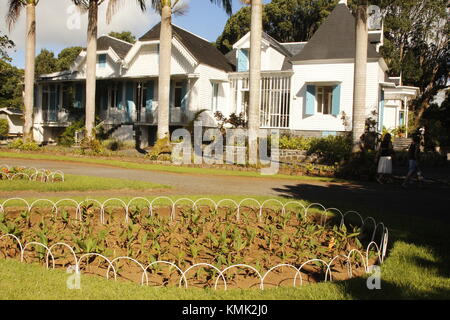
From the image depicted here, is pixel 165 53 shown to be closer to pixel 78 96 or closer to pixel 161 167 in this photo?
pixel 161 167

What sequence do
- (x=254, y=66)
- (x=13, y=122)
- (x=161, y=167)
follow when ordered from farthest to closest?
(x=13, y=122), (x=254, y=66), (x=161, y=167)

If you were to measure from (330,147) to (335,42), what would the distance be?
8593 mm

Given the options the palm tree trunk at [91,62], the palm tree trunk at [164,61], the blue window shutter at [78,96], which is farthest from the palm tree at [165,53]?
the blue window shutter at [78,96]

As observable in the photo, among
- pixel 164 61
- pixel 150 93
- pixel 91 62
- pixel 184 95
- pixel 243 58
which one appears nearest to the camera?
pixel 164 61

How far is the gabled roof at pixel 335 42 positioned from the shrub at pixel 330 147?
608cm

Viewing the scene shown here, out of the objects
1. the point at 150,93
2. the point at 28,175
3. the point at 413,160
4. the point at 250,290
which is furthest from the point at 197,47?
the point at 250,290

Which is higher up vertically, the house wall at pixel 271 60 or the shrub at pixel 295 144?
the house wall at pixel 271 60

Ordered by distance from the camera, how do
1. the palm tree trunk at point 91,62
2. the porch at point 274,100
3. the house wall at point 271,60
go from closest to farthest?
1. the palm tree trunk at point 91,62
2. the porch at point 274,100
3. the house wall at point 271,60

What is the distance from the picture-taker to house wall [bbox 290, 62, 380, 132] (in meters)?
25.4

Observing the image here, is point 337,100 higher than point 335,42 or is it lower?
lower

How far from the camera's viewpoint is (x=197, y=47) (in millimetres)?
30828

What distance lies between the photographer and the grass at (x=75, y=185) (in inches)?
432

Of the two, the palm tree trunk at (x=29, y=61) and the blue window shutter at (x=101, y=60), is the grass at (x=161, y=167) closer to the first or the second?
the palm tree trunk at (x=29, y=61)
